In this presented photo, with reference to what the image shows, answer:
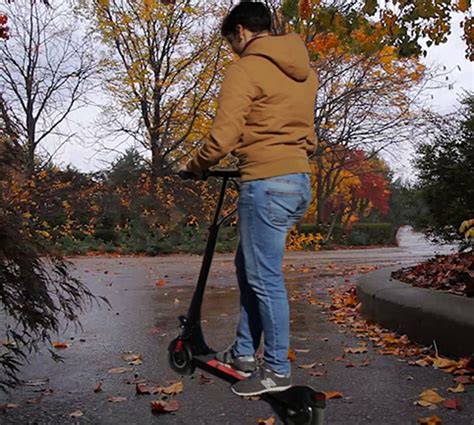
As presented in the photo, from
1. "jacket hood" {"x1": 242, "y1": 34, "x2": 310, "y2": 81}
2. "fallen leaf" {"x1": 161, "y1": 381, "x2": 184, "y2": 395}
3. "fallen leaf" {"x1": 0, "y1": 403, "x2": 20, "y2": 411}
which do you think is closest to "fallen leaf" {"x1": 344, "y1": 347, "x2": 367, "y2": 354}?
"fallen leaf" {"x1": 161, "y1": 381, "x2": 184, "y2": 395}

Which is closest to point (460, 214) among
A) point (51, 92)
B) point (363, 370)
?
point (363, 370)

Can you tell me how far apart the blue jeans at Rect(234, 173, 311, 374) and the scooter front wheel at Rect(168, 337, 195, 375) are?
0.48 m

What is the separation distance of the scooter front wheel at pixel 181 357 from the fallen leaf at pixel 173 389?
89 centimetres

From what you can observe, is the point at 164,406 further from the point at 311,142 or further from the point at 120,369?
the point at 311,142

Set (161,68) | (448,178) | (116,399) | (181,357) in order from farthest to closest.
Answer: (161,68) < (448,178) < (116,399) < (181,357)

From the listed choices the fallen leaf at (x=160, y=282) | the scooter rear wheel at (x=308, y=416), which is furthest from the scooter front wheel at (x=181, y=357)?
the fallen leaf at (x=160, y=282)

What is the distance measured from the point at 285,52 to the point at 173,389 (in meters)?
2.38

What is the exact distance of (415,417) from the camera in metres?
4.01

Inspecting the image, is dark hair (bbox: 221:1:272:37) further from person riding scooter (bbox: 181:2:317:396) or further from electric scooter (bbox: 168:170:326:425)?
electric scooter (bbox: 168:170:326:425)

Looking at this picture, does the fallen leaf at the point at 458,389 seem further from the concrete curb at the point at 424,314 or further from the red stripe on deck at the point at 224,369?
the red stripe on deck at the point at 224,369

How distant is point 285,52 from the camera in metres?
3.26

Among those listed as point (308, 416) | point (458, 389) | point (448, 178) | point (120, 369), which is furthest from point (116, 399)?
point (448, 178)

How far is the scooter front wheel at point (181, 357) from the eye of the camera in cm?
368

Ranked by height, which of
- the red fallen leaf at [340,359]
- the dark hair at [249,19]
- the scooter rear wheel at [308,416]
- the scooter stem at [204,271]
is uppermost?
the dark hair at [249,19]
